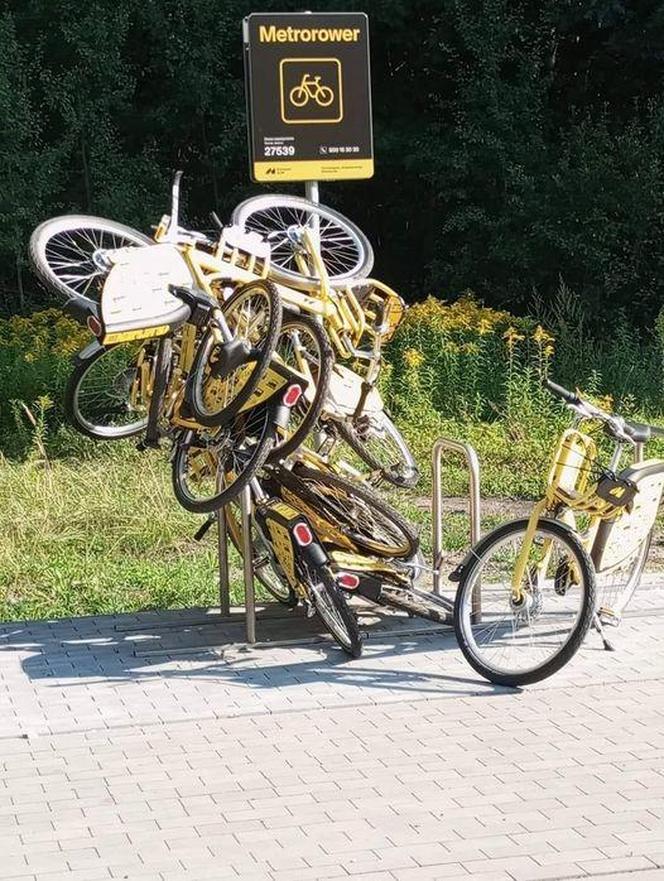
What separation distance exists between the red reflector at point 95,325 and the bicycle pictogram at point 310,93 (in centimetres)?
339

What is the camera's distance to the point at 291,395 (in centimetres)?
695

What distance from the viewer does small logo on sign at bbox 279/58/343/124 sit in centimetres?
1026

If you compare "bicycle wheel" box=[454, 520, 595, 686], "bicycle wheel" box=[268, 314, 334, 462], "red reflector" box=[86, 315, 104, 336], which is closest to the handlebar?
"bicycle wheel" box=[454, 520, 595, 686]

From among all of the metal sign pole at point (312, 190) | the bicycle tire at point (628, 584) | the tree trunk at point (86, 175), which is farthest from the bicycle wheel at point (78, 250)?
the tree trunk at point (86, 175)

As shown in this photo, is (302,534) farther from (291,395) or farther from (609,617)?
(609,617)

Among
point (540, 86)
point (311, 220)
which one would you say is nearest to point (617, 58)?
point (540, 86)

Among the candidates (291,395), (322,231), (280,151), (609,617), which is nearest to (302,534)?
(291,395)

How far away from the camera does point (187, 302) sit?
23.2 feet

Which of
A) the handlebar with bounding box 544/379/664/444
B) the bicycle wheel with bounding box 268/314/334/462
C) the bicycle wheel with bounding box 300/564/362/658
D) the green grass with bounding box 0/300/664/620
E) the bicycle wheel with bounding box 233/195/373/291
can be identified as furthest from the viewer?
the green grass with bounding box 0/300/664/620

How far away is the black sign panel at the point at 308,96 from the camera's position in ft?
33.4

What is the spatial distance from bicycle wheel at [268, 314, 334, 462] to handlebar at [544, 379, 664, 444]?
944 millimetres

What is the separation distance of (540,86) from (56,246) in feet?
41.4

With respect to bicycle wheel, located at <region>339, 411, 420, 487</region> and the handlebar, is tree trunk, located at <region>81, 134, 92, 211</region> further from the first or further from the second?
the handlebar

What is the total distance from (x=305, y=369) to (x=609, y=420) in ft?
4.43
